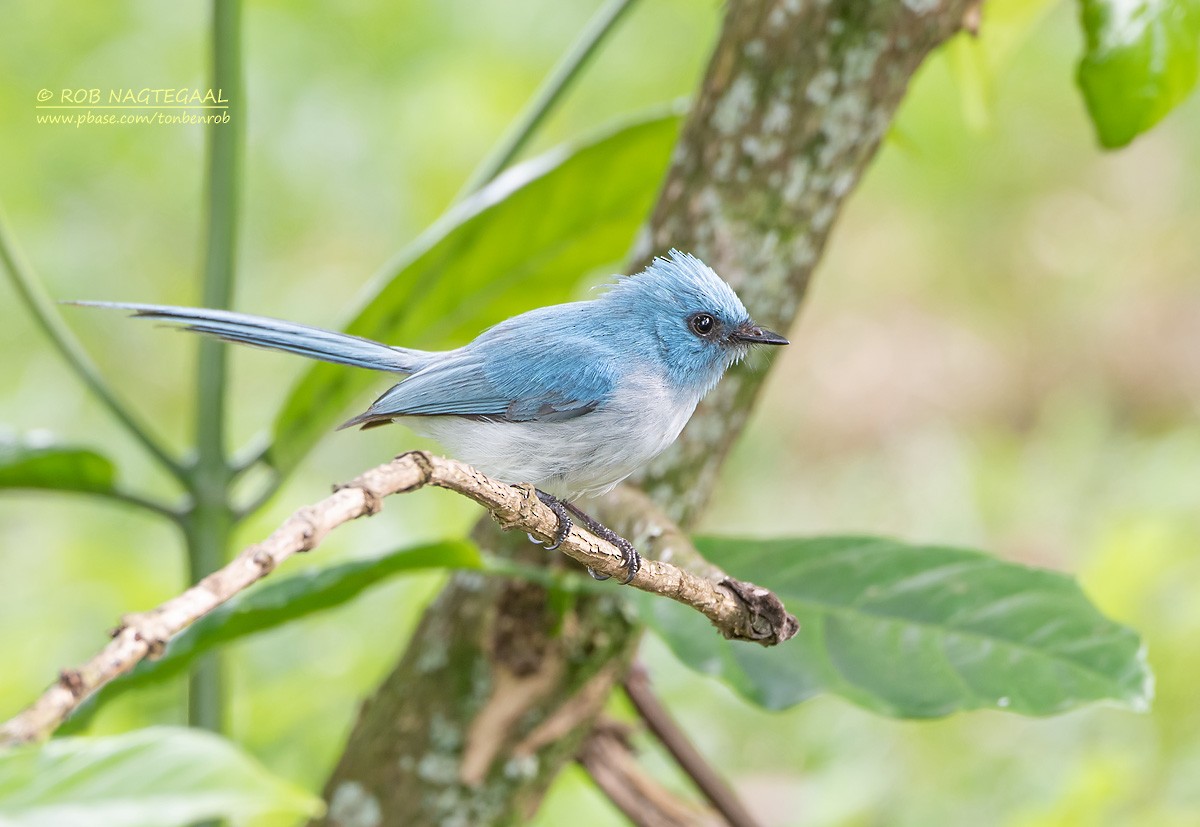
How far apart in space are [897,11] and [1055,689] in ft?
4.49

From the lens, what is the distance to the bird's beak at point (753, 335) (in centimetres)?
239

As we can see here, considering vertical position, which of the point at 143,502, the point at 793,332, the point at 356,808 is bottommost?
the point at 356,808

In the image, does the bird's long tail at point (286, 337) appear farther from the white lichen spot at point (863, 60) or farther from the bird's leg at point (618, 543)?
the white lichen spot at point (863, 60)

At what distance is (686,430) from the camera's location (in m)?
2.74

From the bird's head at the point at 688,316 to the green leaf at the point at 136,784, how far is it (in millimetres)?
1469

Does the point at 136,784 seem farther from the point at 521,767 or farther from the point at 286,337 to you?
A: the point at 521,767

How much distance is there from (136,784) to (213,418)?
1.59 meters

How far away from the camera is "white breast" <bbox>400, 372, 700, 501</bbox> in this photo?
7.64 feet

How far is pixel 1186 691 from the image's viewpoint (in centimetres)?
392

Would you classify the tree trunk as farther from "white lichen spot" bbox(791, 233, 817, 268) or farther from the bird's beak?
the bird's beak

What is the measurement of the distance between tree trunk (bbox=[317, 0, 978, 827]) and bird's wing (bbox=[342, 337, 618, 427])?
0.89 ft

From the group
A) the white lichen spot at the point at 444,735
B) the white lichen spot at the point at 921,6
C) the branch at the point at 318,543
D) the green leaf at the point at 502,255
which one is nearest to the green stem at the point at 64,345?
the green leaf at the point at 502,255

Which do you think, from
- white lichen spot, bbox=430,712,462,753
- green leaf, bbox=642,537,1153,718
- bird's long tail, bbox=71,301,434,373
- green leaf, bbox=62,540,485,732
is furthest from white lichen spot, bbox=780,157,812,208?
white lichen spot, bbox=430,712,462,753


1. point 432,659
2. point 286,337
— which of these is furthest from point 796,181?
point 432,659
